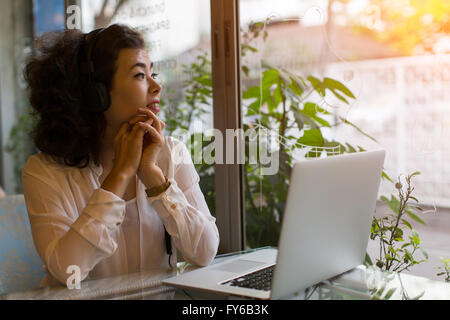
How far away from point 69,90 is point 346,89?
939 millimetres

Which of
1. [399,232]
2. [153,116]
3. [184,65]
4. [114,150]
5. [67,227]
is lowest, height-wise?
[399,232]

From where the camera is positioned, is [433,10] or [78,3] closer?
[433,10]

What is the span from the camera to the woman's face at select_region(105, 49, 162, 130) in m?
1.54

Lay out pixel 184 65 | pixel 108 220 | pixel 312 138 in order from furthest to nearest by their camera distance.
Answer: pixel 184 65 → pixel 312 138 → pixel 108 220

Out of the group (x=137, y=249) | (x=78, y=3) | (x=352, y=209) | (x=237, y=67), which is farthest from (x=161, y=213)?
(x=78, y=3)

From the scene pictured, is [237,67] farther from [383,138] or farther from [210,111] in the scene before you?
[383,138]

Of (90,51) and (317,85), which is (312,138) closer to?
(317,85)

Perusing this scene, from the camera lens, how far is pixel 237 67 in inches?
84.2

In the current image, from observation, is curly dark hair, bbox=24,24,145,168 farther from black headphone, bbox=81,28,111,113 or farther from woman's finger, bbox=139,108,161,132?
woman's finger, bbox=139,108,161,132

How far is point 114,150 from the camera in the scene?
5.14 feet

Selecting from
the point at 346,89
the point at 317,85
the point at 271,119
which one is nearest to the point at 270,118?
the point at 271,119

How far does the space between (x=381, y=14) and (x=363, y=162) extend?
82cm

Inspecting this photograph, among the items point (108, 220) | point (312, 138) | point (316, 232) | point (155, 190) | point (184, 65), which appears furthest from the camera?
point (184, 65)

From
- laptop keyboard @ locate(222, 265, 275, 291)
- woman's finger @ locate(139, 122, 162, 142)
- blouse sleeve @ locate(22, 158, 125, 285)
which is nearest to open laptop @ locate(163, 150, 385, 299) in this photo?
laptop keyboard @ locate(222, 265, 275, 291)
